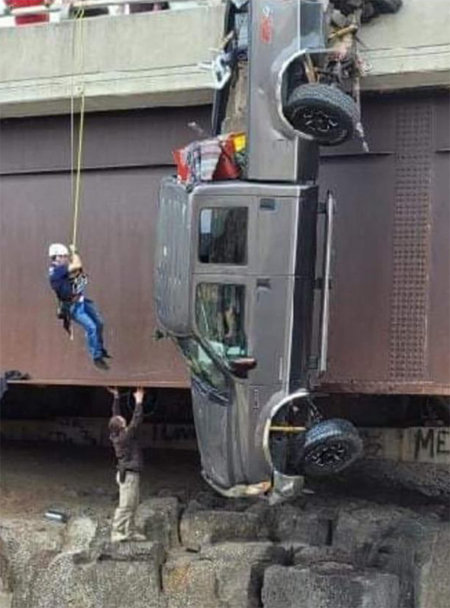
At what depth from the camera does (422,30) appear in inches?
380

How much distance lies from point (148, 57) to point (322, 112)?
2.88m

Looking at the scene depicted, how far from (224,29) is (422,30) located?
1.91 m

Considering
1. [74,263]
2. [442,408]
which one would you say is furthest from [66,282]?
[442,408]

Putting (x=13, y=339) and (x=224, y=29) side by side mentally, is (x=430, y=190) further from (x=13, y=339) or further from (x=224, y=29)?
(x=13, y=339)

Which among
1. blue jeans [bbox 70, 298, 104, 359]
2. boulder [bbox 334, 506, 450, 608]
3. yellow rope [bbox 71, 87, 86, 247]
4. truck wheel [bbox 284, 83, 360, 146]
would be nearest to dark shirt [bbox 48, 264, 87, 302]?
blue jeans [bbox 70, 298, 104, 359]

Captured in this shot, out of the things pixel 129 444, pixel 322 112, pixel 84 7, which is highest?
pixel 84 7

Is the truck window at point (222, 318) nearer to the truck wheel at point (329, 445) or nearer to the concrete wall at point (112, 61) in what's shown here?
the truck wheel at point (329, 445)

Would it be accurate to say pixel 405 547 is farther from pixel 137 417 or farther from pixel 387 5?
pixel 387 5

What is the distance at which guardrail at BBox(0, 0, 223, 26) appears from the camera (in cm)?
1067

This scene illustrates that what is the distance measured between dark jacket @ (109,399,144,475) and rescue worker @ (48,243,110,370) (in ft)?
2.25

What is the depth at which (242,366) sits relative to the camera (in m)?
8.85

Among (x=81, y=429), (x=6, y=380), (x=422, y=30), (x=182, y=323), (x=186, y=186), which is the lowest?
(x=81, y=429)

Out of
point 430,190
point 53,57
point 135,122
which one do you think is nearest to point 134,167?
point 135,122

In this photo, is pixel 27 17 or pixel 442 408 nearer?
pixel 27 17
